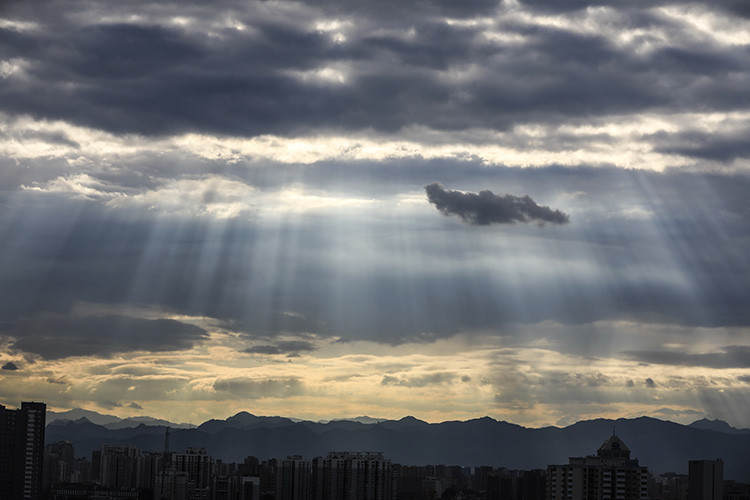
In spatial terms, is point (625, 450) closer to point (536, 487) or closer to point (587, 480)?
point (587, 480)

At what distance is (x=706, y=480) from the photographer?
533 ft

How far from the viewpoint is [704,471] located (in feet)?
541

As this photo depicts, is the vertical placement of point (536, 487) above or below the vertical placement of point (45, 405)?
below

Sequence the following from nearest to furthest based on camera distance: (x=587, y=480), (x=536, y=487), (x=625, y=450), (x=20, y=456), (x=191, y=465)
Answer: (x=587, y=480) < (x=625, y=450) < (x=20, y=456) < (x=536, y=487) < (x=191, y=465)

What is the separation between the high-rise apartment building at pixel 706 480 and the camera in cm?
15750

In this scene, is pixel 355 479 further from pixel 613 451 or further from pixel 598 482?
pixel 598 482

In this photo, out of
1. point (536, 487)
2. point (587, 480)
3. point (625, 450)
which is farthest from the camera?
point (536, 487)

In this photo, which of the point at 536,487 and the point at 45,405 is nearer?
the point at 45,405

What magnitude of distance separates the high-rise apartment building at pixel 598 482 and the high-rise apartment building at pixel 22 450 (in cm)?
8977

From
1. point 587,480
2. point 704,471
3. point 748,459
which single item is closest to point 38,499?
point 587,480

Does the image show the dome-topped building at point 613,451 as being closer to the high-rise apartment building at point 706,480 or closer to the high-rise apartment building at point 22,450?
the high-rise apartment building at point 706,480

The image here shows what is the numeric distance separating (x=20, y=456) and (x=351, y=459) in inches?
2216

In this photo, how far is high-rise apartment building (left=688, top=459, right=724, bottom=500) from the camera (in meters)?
158

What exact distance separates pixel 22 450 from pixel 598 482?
97295 millimetres
